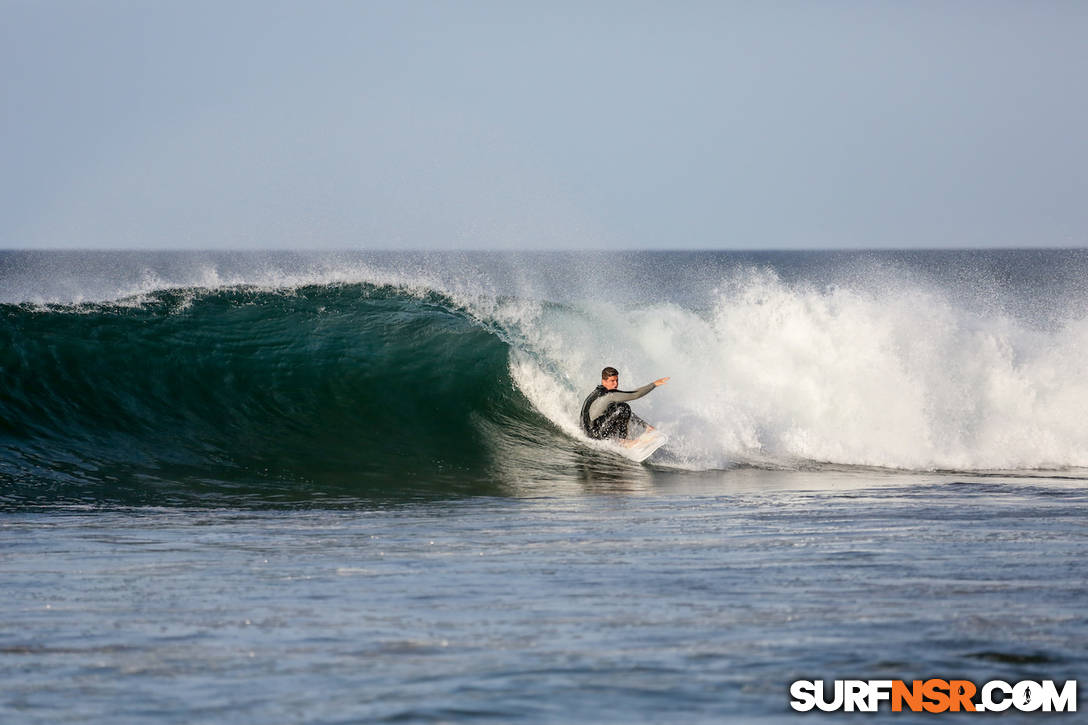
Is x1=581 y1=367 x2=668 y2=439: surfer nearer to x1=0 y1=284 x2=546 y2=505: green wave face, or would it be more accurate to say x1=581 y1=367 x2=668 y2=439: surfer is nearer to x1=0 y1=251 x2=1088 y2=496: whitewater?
x1=0 y1=251 x2=1088 y2=496: whitewater

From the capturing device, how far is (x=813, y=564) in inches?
291

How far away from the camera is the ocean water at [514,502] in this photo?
5.30 metres

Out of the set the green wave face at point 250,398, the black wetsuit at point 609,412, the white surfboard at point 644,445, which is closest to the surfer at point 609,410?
the black wetsuit at point 609,412

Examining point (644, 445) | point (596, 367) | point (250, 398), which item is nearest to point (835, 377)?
point (596, 367)

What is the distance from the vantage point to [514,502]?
1080 centimetres

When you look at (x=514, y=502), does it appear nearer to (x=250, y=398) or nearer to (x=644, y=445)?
(x=644, y=445)

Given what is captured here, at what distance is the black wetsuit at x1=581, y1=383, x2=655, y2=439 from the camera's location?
14.0 meters

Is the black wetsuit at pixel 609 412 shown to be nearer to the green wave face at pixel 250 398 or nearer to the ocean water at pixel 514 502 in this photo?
the ocean water at pixel 514 502

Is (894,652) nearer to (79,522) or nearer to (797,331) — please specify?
(79,522)

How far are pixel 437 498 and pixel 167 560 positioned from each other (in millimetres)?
3764

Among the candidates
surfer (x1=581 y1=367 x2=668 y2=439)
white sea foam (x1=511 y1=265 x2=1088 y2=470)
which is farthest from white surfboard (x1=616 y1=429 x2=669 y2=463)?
white sea foam (x1=511 y1=265 x2=1088 y2=470)

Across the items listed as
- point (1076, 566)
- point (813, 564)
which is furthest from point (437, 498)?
point (1076, 566)

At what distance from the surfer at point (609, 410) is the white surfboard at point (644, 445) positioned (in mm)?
124

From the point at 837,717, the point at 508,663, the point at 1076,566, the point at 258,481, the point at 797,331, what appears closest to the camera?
the point at 837,717
